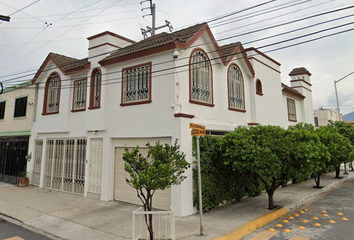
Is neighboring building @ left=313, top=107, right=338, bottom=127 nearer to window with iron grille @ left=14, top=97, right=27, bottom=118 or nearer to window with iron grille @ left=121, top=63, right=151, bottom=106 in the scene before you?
window with iron grille @ left=121, top=63, right=151, bottom=106

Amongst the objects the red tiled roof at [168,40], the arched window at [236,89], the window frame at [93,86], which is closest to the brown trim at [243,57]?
the arched window at [236,89]

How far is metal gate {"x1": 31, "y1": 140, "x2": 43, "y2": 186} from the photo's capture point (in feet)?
40.7

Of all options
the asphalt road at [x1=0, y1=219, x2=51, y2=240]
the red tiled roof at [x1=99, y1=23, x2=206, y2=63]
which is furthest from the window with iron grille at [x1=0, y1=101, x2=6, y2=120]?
the asphalt road at [x1=0, y1=219, x2=51, y2=240]

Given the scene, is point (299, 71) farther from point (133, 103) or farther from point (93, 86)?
point (93, 86)

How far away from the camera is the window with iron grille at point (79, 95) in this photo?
35.4ft

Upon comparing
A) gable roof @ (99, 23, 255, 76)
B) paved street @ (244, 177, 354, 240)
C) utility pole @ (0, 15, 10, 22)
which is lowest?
paved street @ (244, 177, 354, 240)

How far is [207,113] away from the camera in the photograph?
8750 millimetres

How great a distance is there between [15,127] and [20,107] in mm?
1314

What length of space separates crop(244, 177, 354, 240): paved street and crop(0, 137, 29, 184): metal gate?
43.6 ft

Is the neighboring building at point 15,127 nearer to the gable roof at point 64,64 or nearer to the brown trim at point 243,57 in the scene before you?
the gable roof at point 64,64

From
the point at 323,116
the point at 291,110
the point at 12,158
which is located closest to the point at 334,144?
the point at 291,110

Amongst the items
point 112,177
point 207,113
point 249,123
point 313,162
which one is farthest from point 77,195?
point 313,162

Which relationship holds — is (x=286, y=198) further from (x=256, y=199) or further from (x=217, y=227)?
(x=217, y=227)

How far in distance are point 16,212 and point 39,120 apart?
6.02 meters
